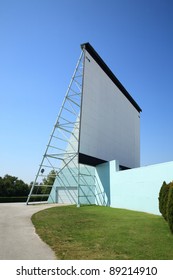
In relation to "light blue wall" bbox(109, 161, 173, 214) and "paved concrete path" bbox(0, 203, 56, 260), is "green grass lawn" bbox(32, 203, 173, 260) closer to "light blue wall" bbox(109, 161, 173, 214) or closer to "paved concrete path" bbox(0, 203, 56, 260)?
"paved concrete path" bbox(0, 203, 56, 260)

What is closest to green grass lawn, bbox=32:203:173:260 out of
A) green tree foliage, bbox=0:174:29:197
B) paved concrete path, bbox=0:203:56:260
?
paved concrete path, bbox=0:203:56:260

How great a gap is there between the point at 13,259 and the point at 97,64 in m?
27.0

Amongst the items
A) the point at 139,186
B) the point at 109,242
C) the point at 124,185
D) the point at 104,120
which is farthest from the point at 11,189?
the point at 109,242

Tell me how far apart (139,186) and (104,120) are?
11.6m

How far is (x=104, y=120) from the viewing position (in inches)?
1174

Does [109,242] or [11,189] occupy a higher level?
[11,189]

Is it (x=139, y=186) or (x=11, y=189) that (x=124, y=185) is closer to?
(x=139, y=186)

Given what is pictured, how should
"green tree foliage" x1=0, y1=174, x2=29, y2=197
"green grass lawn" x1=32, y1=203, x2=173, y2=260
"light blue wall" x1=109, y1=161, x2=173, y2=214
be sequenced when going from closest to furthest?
"green grass lawn" x1=32, y1=203, x2=173, y2=260, "light blue wall" x1=109, y1=161, x2=173, y2=214, "green tree foliage" x1=0, y1=174, x2=29, y2=197

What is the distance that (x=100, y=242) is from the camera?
26.6 ft

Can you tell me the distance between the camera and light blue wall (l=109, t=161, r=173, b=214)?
59.0ft

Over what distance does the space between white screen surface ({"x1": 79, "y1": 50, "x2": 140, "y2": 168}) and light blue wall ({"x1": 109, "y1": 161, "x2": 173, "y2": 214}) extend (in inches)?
160

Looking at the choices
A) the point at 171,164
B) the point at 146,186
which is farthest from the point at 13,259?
the point at 146,186

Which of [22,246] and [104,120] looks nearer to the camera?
[22,246]
